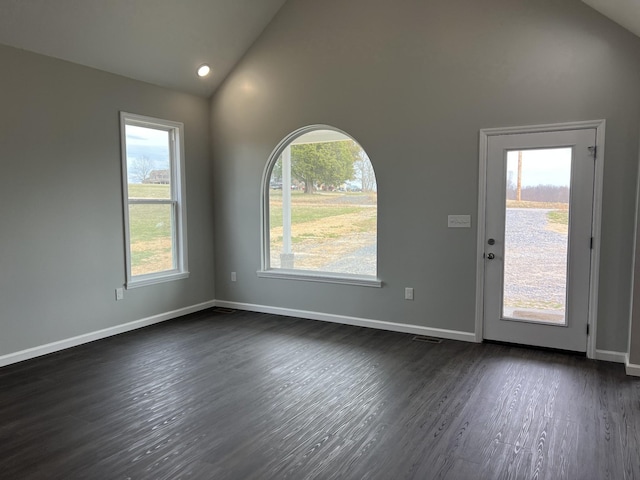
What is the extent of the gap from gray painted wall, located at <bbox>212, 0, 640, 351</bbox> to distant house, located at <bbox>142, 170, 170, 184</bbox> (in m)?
0.74

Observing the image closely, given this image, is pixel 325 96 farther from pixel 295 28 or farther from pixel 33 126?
pixel 33 126

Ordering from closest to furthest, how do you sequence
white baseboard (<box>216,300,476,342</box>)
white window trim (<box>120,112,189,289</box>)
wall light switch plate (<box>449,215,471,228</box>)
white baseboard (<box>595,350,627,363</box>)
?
1. white baseboard (<box>595,350,627,363</box>)
2. wall light switch plate (<box>449,215,471,228</box>)
3. white baseboard (<box>216,300,476,342</box>)
4. white window trim (<box>120,112,189,289</box>)

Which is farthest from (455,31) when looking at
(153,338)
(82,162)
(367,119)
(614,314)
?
(153,338)

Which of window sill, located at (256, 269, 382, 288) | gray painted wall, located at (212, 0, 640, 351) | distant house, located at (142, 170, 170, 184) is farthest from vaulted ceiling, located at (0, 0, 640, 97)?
window sill, located at (256, 269, 382, 288)

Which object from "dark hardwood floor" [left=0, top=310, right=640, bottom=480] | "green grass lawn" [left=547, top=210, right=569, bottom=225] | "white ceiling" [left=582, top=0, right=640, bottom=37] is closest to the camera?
"dark hardwood floor" [left=0, top=310, right=640, bottom=480]

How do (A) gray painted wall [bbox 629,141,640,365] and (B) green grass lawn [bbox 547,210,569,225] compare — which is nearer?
(A) gray painted wall [bbox 629,141,640,365]

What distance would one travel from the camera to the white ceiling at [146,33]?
12.1 feet

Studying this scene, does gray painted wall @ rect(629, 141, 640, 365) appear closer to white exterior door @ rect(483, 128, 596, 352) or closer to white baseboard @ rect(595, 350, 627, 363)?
white baseboard @ rect(595, 350, 627, 363)

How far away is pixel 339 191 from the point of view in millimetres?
5234

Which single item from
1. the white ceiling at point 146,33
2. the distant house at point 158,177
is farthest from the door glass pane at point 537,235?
the distant house at point 158,177

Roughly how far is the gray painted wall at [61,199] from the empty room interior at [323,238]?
2 cm

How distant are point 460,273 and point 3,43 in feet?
14.7

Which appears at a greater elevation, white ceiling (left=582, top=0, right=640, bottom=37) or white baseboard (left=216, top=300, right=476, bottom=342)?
white ceiling (left=582, top=0, right=640, bottom=37)

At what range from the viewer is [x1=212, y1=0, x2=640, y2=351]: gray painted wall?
3777mm
